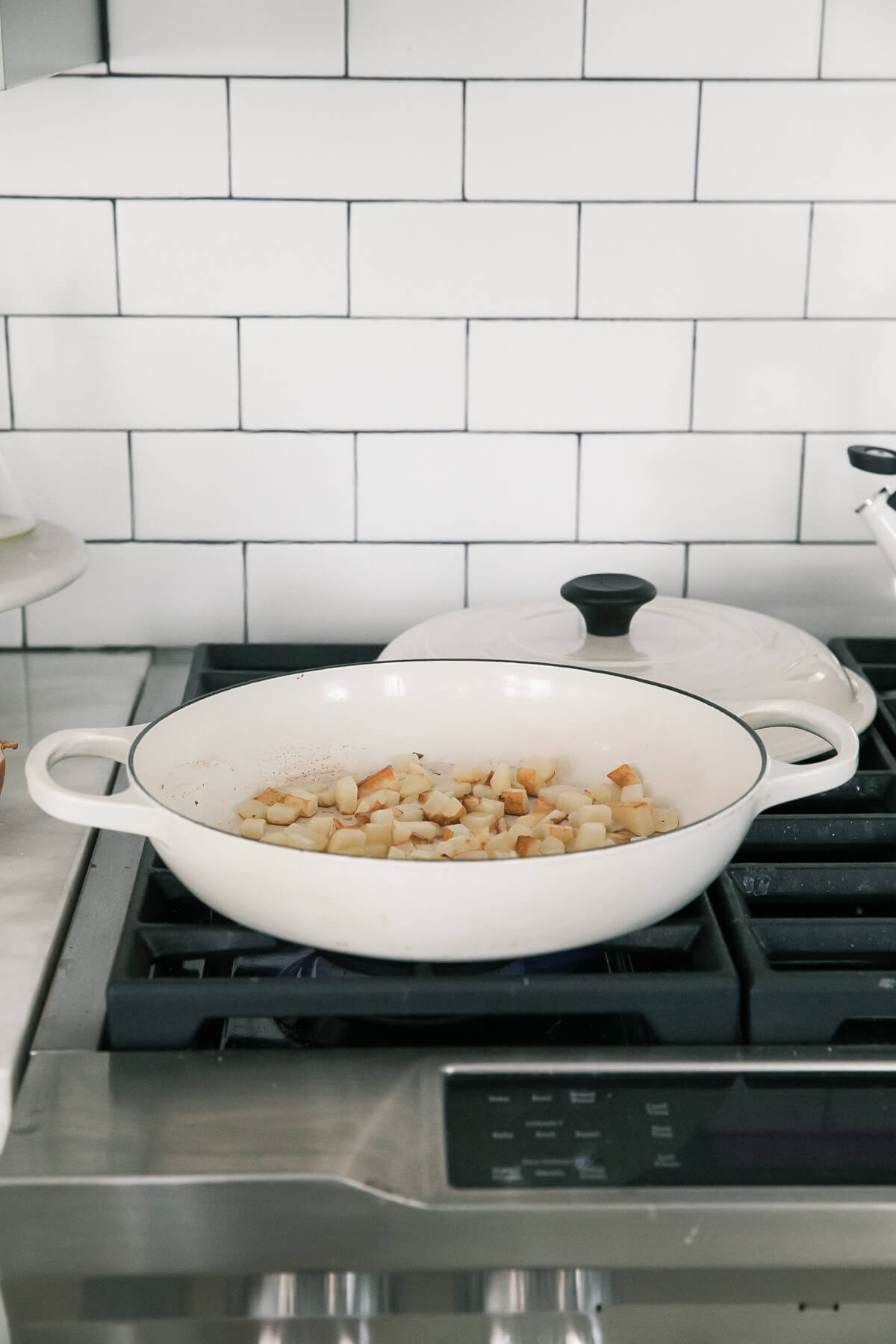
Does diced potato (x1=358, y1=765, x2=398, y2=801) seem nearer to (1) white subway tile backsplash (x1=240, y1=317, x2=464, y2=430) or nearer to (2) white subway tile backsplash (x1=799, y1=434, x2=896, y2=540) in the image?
(1) white subway tile backsplash (x1=240, y1=317, x2=464, y2=430)

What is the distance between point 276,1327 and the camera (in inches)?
24.1

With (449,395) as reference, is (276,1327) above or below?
below

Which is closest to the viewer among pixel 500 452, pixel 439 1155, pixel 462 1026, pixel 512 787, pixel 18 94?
pixel 439 1155

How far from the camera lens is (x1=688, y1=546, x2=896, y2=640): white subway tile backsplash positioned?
1.26m

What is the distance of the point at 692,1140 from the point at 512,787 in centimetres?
28

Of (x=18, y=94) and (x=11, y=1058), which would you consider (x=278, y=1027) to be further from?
(x=18, y=94)

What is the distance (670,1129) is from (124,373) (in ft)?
2.81

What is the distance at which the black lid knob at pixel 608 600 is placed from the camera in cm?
101

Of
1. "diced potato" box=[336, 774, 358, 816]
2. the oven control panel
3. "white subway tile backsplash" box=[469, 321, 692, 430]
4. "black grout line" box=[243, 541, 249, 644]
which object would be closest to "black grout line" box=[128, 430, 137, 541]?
"black grout line" box=[243, 541, 249, 644]

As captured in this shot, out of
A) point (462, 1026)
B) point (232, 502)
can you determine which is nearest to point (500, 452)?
point (232, 502)

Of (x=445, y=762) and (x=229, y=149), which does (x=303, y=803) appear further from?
(x=229, y=149)

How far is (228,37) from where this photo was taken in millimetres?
1120

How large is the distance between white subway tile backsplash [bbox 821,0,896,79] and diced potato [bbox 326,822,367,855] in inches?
31.9

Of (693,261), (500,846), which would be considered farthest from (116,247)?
(500,846)
